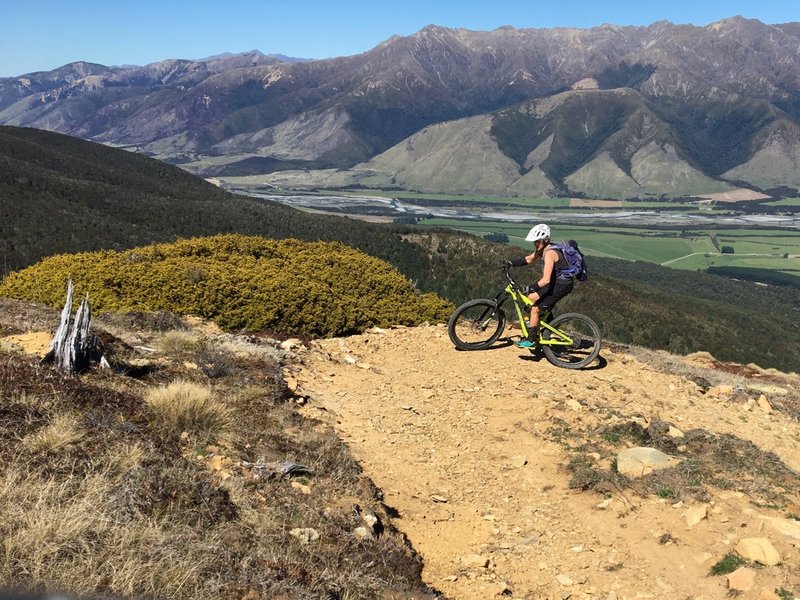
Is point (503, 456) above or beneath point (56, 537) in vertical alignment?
beneath

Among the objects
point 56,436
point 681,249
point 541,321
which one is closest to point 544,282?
point 541,321

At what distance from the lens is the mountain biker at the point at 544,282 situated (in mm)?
11312

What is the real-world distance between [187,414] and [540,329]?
7467 millimetres

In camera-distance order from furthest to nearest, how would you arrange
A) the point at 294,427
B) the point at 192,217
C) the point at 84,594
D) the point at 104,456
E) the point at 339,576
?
the point at 192,217, the point at 294,427, the point at 104,456, the point at 339,576, the point at 84,594

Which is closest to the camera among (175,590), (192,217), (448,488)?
(175,590)

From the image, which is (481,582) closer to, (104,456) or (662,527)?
(662,527)

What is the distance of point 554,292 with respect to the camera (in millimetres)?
11562

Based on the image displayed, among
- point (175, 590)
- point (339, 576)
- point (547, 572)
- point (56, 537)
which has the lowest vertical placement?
point (547, 572)

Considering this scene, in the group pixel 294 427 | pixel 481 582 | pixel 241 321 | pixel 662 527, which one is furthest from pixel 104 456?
pixel 241 321

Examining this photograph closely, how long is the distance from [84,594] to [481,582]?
3393mm

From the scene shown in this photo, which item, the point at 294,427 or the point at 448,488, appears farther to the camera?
the point at 294,427

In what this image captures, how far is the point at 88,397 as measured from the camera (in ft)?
21.8

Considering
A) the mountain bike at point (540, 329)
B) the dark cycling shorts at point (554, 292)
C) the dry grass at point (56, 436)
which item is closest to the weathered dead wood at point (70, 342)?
the dry grass at point (56, 436)

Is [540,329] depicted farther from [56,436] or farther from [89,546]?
[89,546]
